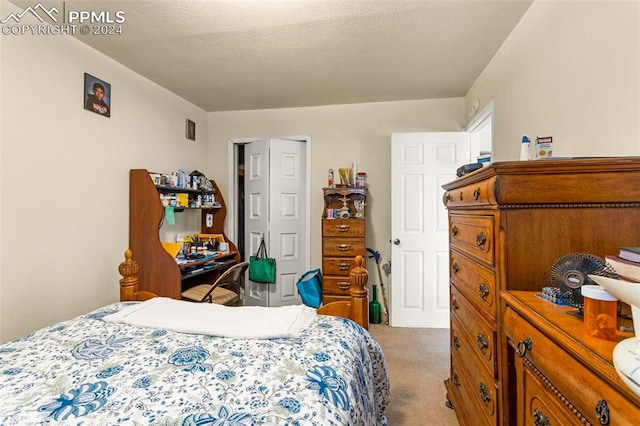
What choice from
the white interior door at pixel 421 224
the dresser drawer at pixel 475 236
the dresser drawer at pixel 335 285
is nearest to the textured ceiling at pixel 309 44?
the white interior door at pixel 421 224

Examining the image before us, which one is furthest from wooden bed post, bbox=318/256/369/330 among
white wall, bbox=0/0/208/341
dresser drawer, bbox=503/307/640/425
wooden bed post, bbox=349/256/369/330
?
white wall, bbox=0/0/208/341

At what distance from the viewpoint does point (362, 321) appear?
63.7 inches

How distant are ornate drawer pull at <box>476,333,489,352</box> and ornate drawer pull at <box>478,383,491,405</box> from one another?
0.16 m

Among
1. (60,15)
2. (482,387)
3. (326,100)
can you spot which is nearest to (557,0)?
(482,387)

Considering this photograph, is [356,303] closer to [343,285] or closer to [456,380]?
[456,380]

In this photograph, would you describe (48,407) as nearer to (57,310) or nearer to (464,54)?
(57,310)

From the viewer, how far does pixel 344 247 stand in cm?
329

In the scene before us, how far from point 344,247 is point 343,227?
0.72 feet

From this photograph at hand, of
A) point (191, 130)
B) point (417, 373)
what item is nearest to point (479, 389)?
point (417, 373)

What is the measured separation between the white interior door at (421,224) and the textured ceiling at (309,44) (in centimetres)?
63

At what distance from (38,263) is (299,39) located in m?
2.37

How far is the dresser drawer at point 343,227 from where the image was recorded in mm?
3275

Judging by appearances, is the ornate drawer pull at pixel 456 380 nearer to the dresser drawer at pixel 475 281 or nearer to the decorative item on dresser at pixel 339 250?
the dresser drawer at pixel 475 281

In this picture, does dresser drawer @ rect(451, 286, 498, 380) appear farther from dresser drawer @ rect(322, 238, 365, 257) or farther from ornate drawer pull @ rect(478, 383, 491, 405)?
dresser drawer @ rect(322, 238, 365, 257)
